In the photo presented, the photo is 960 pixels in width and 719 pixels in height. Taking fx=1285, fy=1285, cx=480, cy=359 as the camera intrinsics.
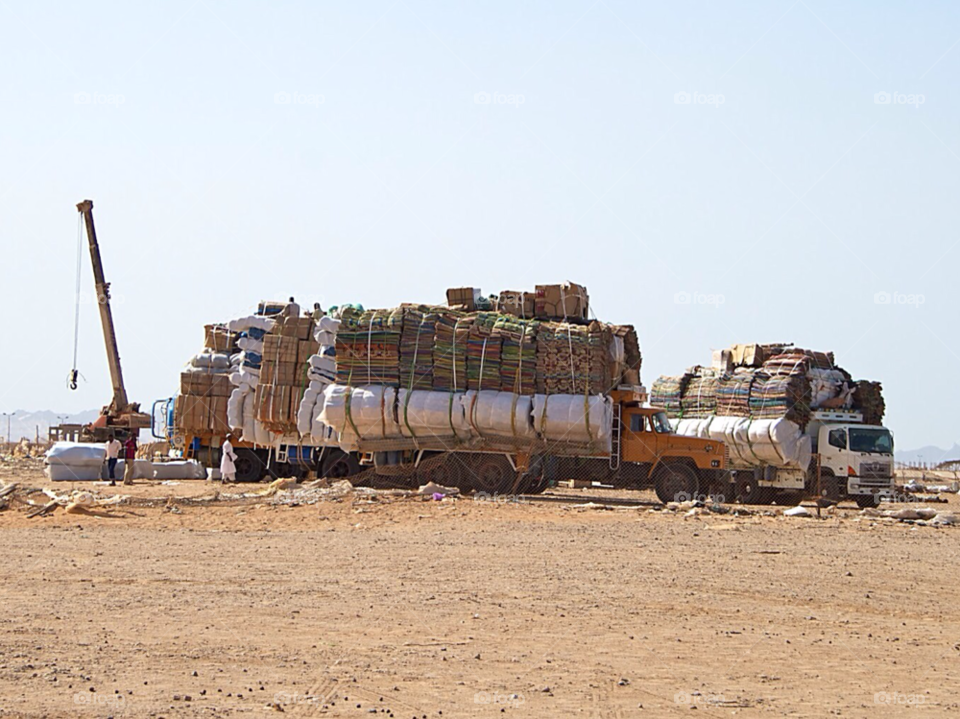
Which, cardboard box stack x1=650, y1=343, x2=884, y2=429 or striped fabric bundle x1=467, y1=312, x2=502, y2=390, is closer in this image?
striped fabric bundle x1=467, y1=312, x2=502, y2=390

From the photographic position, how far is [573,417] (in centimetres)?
2583

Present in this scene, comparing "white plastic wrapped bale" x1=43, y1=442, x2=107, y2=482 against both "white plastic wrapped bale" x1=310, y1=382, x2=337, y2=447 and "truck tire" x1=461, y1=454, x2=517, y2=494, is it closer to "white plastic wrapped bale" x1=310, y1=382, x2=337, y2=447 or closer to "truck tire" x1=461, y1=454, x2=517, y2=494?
"white plastic wrapped bale" x1=310, y1=382, x2=337, y2=447

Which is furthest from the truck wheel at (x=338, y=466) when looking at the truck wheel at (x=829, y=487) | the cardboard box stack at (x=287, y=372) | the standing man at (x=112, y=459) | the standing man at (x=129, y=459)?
the truck wheel at (x=829, y=487)

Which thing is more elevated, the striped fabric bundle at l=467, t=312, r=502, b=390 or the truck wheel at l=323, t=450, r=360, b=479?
the striped fabric bundle at l=467, t=312, r=502, b=390

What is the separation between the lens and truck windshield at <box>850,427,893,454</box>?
95.0 ft

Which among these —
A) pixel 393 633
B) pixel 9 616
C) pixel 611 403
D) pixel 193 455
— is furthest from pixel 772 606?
pixel 193 455

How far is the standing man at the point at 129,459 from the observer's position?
33.0 metres

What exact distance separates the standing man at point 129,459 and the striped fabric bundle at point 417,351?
977cm

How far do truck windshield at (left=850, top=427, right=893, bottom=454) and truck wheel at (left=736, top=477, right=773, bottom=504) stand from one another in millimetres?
2232

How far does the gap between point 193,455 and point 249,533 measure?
62.1 ft

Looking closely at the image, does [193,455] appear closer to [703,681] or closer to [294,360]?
[294,360]

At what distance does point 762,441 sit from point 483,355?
25.2 feet

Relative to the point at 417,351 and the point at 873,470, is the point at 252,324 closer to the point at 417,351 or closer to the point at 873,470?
the point at 417,351

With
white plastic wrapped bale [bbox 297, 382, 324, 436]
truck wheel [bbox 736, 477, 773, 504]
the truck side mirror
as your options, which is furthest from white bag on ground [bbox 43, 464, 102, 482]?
the truck side mirror
